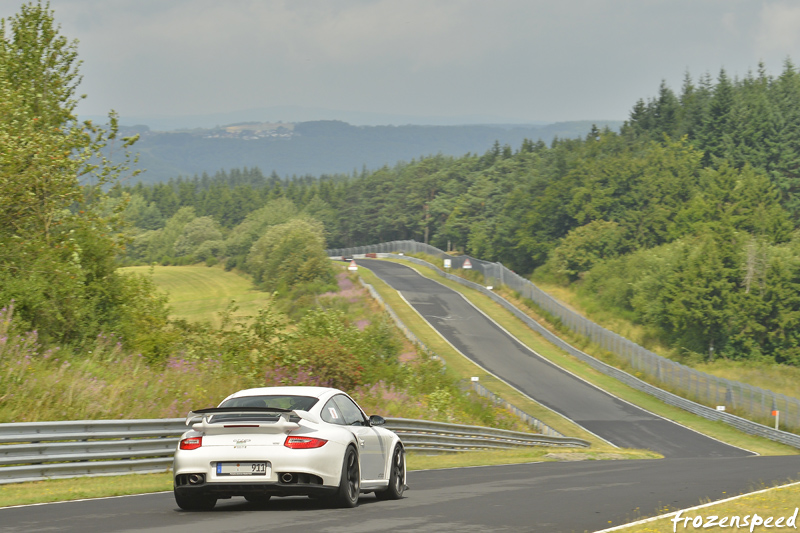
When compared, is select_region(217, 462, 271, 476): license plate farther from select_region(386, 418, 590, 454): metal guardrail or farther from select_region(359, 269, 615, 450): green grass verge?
select_region(359, 269, 615, 450): green grass verge

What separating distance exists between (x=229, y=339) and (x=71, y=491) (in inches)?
475

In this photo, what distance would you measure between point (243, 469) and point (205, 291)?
114 m

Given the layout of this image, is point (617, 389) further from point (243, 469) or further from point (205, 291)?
point (205, 291)

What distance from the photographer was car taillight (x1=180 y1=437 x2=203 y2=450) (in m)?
9.29

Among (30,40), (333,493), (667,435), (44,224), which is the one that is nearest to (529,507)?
(333,493)

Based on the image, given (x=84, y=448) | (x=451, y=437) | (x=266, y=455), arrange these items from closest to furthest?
1. (x=266, y=455)
2. (x=84, y=448)
3. (x=451, y=437)

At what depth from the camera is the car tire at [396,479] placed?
1120 centimetres

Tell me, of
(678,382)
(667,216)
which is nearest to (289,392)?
(678,382)

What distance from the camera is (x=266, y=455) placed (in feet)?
29.7

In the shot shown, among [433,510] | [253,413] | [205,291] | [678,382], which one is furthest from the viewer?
[205,291]

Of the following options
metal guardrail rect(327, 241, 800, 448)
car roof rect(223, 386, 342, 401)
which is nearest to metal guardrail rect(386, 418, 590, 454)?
car roof rect(223, 386, 342, 401)

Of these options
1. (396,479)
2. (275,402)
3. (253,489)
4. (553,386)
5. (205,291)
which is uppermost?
(275,402)

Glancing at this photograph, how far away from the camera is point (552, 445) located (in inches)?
1252

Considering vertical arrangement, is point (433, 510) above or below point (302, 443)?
below
